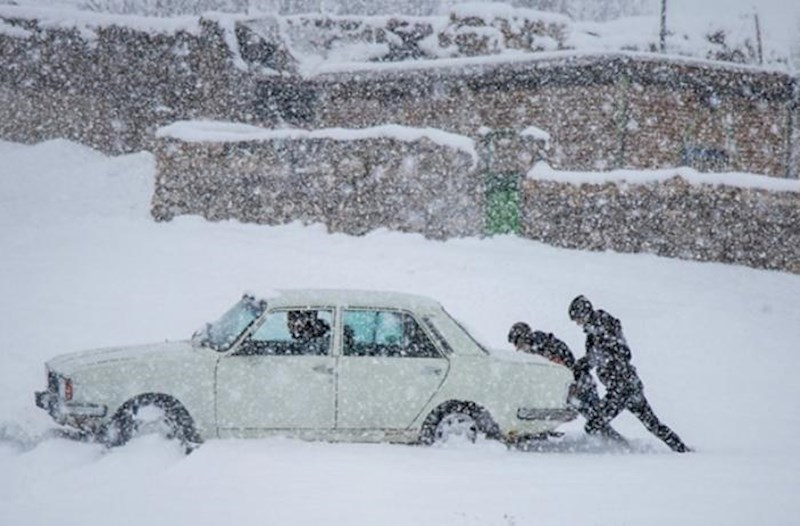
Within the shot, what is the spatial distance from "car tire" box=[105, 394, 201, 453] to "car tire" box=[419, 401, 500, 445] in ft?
6.72

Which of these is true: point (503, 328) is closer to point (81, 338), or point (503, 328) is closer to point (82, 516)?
point (81, 338)

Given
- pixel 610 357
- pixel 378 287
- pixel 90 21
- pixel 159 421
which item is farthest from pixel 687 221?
pixel 90 21

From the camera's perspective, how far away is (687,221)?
633 inches

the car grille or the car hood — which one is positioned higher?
the car hood

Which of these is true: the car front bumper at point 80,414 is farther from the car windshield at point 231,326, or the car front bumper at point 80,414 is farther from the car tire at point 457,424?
the car tire at point 457,424

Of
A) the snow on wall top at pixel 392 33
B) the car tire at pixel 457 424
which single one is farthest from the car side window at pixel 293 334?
the snow on wall top at pixel 392 33

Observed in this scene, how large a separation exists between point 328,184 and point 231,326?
1023cm

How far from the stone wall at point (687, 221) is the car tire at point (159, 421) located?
1186 centimetres

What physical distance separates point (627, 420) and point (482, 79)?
15.6 meters

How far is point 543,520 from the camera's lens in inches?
187

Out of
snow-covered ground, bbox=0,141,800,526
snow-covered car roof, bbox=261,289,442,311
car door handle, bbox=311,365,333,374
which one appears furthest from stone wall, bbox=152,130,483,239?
car door handle, bbox=311,365,333,374

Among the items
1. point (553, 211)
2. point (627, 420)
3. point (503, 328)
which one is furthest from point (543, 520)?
point (553, 211)

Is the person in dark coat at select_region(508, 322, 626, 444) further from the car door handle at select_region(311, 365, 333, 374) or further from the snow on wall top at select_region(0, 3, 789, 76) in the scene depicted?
the snow on wall top at select_region(0, 3, 789, 76)

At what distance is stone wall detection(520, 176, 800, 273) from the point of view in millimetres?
15820
